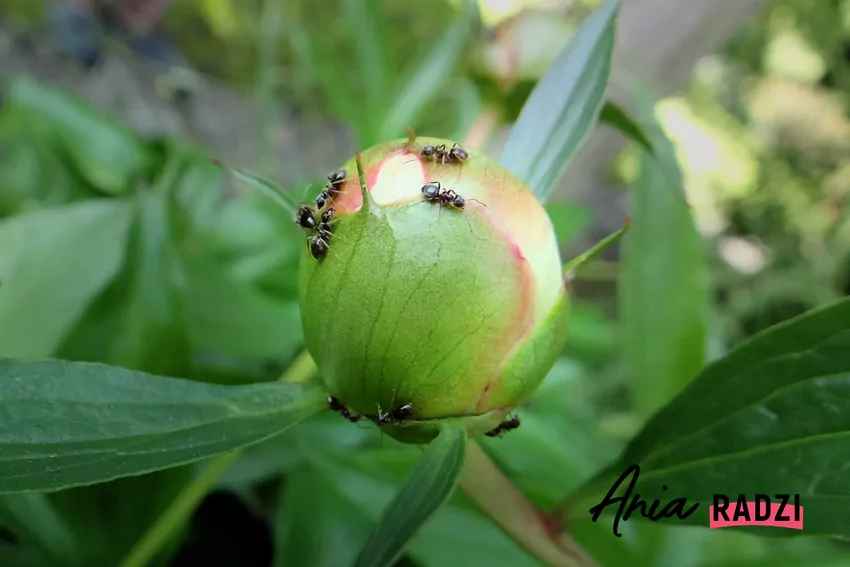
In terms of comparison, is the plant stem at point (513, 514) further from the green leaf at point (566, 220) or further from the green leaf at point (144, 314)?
the green leaf at point (566, 220)

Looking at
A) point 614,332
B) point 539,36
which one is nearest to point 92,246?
point 539,36

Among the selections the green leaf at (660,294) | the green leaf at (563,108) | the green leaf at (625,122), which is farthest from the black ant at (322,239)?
the green leaf at (660,294)

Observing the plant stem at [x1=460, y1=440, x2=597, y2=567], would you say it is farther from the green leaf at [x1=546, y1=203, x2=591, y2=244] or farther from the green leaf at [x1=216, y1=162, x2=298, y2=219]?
the green leaf at [x1=546, y1=203, x2=591, y2=244]

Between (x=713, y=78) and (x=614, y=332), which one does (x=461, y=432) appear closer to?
(x=614, y=332)

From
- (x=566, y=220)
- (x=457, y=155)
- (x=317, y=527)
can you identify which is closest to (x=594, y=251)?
(x=457, y=155)

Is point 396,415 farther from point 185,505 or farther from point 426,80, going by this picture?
point 426,80

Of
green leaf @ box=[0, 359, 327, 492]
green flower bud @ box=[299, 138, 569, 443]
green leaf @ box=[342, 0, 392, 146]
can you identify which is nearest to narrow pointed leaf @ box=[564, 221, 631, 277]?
green flower bud @ box=[299, 138, 569, 443]

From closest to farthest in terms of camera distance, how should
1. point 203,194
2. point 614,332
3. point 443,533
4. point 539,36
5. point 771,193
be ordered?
point 443,533 → point 539,36 → point 203,194 → point 614,332 → point 771,193

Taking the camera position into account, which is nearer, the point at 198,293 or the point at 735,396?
the point at 735,396
